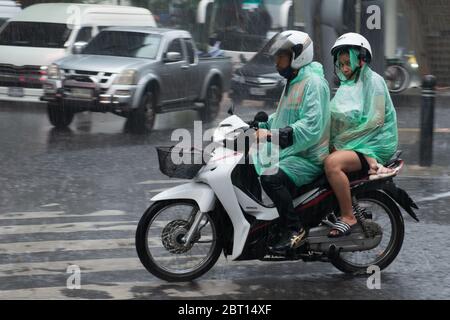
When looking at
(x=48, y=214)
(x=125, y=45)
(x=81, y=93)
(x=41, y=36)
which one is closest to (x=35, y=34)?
(x=41, y=36)

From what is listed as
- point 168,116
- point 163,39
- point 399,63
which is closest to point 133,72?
point 163,39

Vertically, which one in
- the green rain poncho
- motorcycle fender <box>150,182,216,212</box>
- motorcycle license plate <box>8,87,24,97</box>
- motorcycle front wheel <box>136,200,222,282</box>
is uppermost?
the green rain poncho

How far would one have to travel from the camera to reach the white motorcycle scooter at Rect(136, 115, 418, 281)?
21.5 feet

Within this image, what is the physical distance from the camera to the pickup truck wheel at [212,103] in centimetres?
1836

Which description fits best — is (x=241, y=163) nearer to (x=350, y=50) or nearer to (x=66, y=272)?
(x=350, y=50)

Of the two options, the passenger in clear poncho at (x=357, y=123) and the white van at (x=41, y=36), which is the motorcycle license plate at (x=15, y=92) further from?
the passenger in clear poncho at (x=357, y=123)

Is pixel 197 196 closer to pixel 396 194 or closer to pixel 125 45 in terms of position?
pixel 396 194

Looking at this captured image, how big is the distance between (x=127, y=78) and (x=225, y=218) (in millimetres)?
9202

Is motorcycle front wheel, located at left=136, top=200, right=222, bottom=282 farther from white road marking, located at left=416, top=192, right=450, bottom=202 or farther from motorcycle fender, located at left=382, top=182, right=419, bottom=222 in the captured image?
white road marking, located at left=416, top=192, right=450, bottom=202

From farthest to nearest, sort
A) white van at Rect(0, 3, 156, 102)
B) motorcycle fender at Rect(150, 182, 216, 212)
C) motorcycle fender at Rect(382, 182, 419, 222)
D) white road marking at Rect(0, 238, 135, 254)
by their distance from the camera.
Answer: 1. white van at Rect(0, 3, 156, 102)
2. white road marking at Rect(0, 238, 135, 254)
3. motorcycle fender at Rect(382, 182, 419, 222)
4. motorcycle fender at Rect(150, 182, 216, 212)

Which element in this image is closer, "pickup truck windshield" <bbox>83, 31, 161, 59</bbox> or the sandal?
the sandal

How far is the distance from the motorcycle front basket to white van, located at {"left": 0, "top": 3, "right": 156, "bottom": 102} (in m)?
11.1

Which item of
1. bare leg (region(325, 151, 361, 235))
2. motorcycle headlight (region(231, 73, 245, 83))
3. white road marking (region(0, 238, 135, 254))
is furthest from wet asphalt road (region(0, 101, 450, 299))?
motorcycle headlight (region(231, 73, 245, 83))
